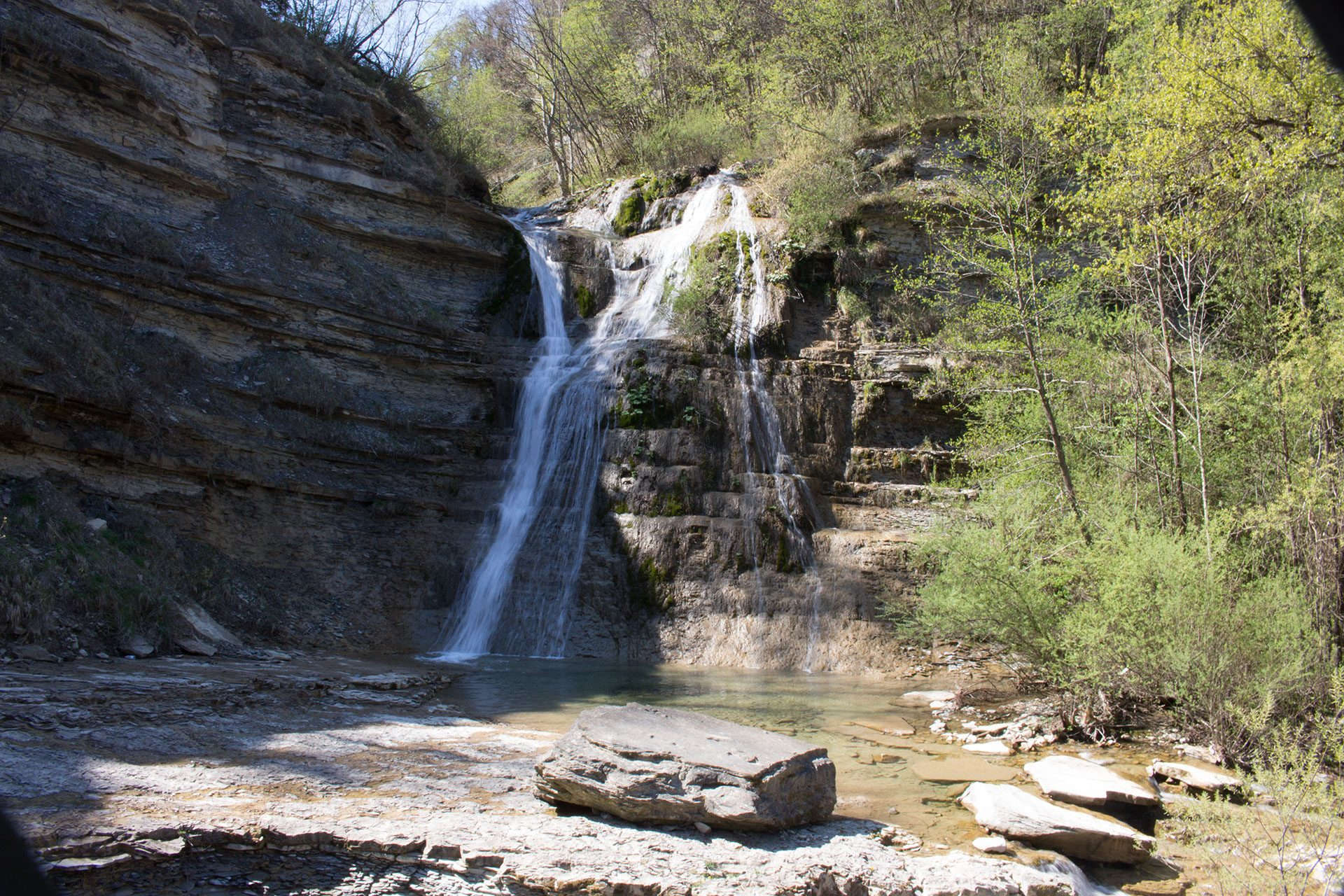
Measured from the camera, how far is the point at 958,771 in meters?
7.80

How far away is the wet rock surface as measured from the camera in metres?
4.32

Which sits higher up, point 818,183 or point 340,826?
point 818,183

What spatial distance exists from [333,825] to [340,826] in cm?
4

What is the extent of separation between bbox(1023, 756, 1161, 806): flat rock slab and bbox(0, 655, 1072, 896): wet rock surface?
5.22ft

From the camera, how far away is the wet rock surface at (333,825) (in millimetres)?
4324

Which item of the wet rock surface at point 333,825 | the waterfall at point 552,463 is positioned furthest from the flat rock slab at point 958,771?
the waterfall at point 552,463

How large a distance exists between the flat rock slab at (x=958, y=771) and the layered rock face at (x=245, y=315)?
919cm

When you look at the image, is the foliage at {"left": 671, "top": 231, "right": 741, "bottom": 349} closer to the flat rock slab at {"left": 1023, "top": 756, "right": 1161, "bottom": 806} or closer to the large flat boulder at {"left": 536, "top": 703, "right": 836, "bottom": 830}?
the flat rock slab at {"left": 1023, "top": 756, "right": 1161, "bottom": 806}

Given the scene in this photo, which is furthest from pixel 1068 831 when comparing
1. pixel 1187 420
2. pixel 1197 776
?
pixel 1187 420

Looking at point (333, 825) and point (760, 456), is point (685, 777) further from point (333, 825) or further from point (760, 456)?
point (760, 456)

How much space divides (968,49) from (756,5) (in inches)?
330

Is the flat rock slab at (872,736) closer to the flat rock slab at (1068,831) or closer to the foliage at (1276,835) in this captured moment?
the flat rock slab at (1068,831)

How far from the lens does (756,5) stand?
30188 mm

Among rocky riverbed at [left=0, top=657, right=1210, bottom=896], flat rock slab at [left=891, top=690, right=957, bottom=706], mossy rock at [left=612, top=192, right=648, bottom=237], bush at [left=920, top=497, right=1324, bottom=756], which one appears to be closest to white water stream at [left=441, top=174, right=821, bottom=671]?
mossy rock at [left=612, top=192, right=648, bottom=237]
